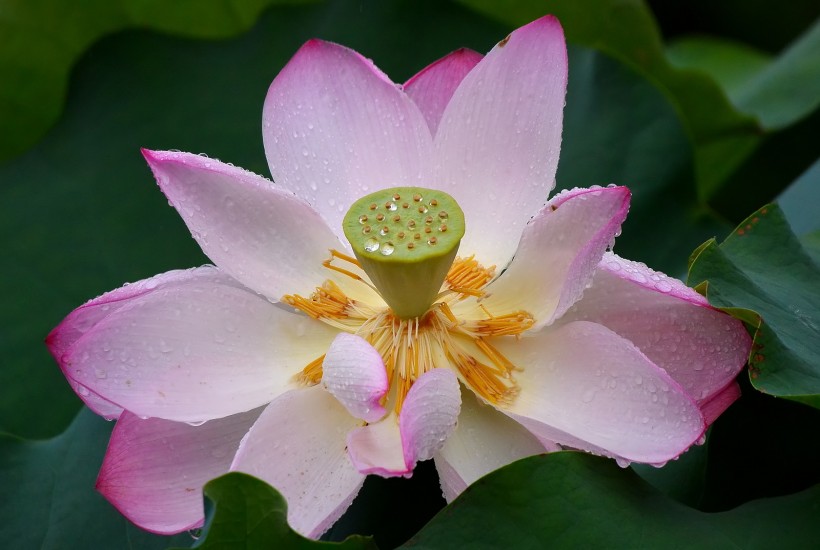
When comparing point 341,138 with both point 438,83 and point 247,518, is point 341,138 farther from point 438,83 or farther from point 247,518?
point 247,518

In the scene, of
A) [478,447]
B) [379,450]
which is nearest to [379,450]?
[379,450]

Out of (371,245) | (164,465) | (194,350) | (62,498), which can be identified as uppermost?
(371,245)

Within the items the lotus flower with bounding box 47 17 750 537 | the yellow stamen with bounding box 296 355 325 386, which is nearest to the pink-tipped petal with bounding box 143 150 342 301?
the lotus flower with bounding box 47 17 750 537

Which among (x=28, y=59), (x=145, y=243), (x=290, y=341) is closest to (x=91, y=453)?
(x=290, y=341)

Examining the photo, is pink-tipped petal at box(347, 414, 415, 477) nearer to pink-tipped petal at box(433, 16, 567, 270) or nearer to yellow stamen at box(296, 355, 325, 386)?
yellow stamen at box(296, 355, 325, 386)

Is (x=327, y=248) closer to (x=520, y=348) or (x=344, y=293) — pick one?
(x=344, y=293)

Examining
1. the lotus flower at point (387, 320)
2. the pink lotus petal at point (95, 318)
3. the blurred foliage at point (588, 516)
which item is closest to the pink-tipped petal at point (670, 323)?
the lotus flower at point (387, 320)
